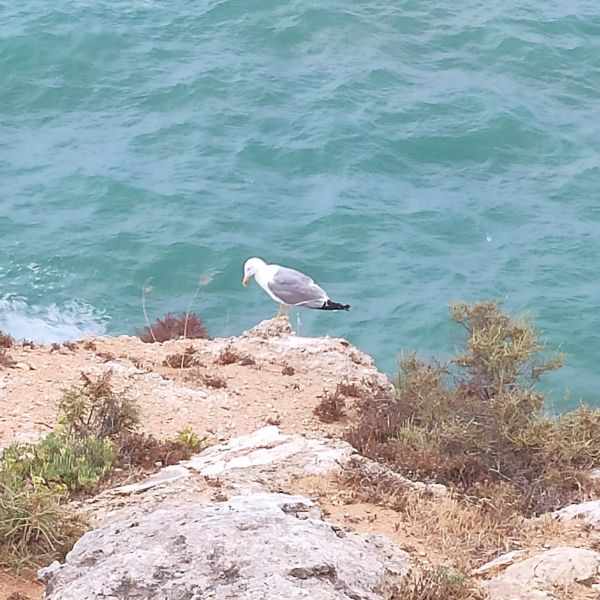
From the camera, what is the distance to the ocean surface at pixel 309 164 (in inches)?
901

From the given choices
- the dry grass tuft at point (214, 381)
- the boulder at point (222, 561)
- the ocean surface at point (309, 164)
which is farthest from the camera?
the ocean surface at point (309, 164)

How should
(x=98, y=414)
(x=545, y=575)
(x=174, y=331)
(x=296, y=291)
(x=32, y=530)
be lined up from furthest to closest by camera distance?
(x=296, y=291), (x=174, y=331), (x=98, y=414), (x=32, y=530), (x=545, y=575)

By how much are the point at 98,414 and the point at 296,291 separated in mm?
5970

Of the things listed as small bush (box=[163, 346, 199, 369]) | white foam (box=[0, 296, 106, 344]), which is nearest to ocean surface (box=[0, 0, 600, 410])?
white foam (box=[0, 296, 106, 344])

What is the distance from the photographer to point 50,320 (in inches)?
851

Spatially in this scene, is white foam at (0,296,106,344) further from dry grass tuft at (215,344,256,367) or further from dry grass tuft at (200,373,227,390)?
dry grass tuft at (200,373,227,390)

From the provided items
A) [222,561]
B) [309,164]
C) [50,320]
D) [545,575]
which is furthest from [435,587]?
[309,164]

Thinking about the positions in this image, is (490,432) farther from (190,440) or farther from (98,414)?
(98,414)

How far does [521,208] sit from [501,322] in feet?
50.9

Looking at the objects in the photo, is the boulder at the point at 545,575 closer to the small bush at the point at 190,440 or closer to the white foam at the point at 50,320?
the small bush at the point at 190,440

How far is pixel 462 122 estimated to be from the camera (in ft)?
94.6

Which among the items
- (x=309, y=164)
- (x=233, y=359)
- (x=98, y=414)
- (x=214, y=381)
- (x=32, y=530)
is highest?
(x=32, y=530)

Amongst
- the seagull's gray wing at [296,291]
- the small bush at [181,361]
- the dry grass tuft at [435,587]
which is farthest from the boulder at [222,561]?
the seagull's gray wing at [296,291]

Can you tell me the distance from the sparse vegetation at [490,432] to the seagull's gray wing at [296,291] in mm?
3978
